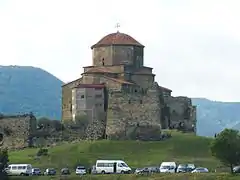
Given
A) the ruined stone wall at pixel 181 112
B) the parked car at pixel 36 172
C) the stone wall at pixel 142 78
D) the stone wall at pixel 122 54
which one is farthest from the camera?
the stone wall at pixel 122 54

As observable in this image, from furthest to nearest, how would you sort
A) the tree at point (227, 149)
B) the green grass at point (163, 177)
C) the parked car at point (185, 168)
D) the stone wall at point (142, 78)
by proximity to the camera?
1. the stone wall at point (142, 78)
2. the parked car at point (185, 168)
3. the tree at point (227, 149)
4. the green grass at point (163, 177)

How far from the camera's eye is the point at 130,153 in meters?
93.7

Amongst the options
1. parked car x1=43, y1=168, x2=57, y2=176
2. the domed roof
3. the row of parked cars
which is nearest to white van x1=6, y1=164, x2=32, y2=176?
the row of parked cars

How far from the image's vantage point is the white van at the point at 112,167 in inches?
3270

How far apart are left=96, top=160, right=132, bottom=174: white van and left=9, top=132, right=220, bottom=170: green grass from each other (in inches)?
171

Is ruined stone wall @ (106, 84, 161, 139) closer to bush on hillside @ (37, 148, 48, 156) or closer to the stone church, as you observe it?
the stone church

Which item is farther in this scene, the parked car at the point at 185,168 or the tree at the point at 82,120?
the tree at the point at 82,120

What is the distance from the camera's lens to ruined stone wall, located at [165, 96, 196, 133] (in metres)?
114

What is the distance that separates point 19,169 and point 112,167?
27.6 feet

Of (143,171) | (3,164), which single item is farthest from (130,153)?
(3,164)

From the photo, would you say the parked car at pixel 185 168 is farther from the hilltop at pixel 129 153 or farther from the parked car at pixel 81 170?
the parked car at pixel 81 170

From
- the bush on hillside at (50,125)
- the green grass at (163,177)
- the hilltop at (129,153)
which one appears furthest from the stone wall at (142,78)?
the green grass at (163,177)

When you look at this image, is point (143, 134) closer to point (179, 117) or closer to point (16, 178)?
point (179, 117)

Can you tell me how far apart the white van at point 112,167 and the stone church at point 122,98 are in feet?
52.9
